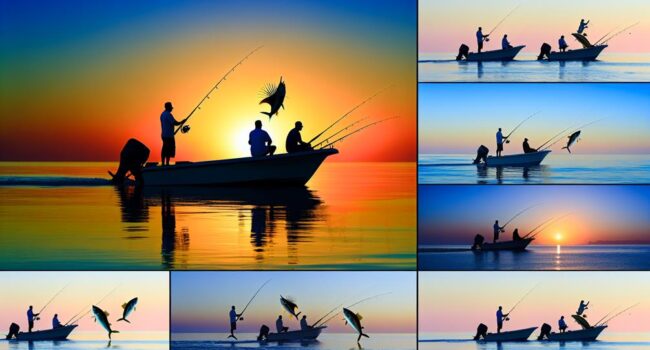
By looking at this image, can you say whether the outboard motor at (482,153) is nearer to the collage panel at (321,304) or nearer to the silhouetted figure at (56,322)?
the collage panel at (321,304)

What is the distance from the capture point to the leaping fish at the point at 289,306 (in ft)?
37.4

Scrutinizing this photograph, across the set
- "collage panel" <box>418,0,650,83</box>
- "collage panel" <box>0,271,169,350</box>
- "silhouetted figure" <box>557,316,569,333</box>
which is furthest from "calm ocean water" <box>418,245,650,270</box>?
"collage panel" <box>0,271,169,350</box>

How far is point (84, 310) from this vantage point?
11.5 meters

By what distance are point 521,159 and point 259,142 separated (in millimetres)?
1565

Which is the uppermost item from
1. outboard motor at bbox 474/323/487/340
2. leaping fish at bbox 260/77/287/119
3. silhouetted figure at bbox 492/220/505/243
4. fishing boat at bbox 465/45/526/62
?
fishing boat at bbox 465/45/526/62

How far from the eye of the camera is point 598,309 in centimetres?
1141

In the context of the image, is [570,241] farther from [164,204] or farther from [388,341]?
[164,204]

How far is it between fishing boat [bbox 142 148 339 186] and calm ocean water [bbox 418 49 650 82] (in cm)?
80

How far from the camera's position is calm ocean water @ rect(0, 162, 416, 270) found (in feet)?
37.4

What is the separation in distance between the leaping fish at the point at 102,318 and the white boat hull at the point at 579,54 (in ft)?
9.93

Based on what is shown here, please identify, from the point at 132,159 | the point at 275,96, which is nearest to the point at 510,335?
the point at 275,96

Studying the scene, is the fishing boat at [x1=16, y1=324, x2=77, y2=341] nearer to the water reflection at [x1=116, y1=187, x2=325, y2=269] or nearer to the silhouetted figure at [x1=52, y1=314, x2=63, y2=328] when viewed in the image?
the silhouetted figure at [x1=52, y1=314, x2=63, y2=328]

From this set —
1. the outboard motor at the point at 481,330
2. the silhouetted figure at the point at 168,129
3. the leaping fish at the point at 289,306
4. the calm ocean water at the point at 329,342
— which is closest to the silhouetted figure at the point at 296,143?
the silhouetted figure at the point at 168,129

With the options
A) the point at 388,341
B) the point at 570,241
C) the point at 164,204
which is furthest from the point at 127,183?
the point at 570,241
